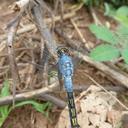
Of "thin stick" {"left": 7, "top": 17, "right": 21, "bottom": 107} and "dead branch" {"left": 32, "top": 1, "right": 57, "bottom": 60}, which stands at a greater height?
"dead branch" {"left": 32, "top": 1, "right": 57, "bottom": 60}

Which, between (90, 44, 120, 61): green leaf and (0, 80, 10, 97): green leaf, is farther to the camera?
(0, 80, 10, 97): green leaf

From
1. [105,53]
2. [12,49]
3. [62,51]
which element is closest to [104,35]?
[105,53]

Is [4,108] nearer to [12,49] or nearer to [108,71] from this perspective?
[12,49]

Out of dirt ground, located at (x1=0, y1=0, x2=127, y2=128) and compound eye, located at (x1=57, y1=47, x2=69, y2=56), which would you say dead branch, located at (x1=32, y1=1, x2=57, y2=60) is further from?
dirt ground, located at (x1=0, y1=0, x2=127, y2=128)

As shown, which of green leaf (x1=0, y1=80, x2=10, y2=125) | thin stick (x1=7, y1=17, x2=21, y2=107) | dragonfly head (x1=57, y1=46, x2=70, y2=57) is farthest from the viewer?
green leaf (x1=0, y1=80, x2=10, y2=125)

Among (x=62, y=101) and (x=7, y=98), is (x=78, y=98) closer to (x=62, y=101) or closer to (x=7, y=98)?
(x=62, y=101)

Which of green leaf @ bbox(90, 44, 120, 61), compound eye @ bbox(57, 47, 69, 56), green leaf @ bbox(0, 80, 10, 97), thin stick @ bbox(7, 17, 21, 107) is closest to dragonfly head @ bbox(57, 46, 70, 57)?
compound eye @ bbox(57, 47, 69, 56)
